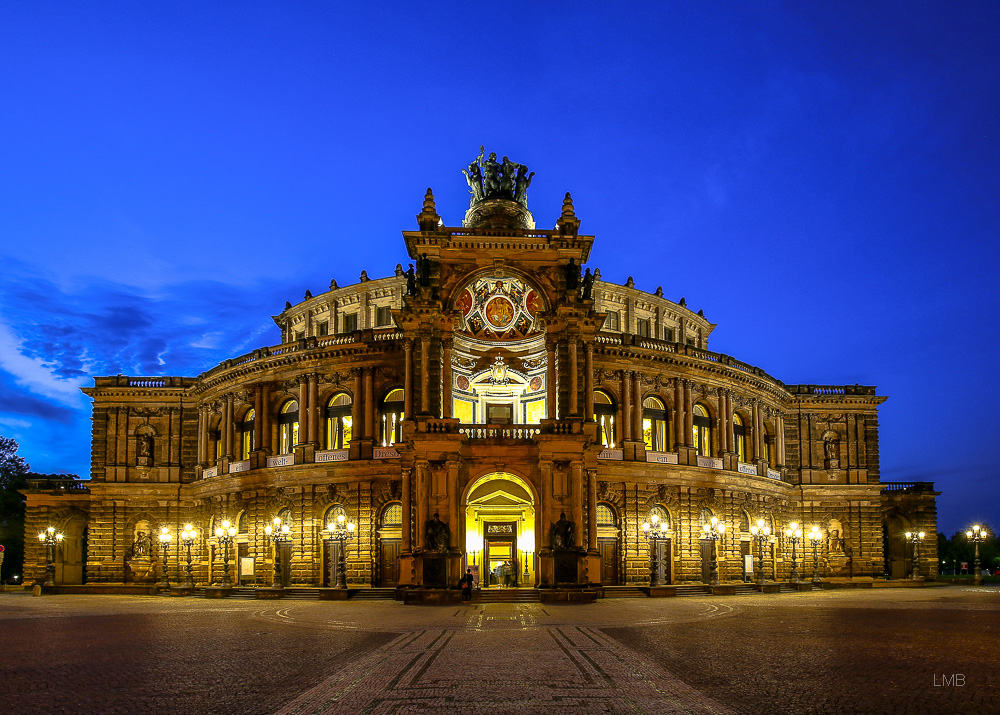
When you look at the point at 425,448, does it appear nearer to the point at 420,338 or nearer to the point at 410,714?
the point at 420,338

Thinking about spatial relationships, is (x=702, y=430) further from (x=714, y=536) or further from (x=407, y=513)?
(x=407, y=513)

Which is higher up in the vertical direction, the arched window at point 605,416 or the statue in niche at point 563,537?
the arched window at point 605,416

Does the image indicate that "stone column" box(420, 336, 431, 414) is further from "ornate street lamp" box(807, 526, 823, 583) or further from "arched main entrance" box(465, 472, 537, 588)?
"ornate street lamp" box(807, 526, 823, 583)

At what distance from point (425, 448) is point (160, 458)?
30.5 meters

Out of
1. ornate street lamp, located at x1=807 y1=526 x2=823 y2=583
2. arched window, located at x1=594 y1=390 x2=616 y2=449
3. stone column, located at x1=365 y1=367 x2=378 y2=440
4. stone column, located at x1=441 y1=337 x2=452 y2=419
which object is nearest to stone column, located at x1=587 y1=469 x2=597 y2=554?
arched window, located at x1=594 y1=390 x2=616 y2=449

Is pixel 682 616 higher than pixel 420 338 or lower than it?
lower

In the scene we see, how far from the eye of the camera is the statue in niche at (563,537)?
44.0 meters

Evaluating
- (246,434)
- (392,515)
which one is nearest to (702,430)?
(392,515)

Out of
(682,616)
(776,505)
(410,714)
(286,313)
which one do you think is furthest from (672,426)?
(410,714)

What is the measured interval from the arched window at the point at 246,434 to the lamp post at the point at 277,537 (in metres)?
6.42

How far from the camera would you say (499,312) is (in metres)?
50.5

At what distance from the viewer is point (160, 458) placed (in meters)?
66.8

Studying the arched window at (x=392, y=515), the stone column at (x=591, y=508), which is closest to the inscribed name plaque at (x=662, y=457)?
the stone column at (x=591, y=508)

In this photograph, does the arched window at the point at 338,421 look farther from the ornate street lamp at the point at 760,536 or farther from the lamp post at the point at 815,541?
the lamp post at the point at 815,541
